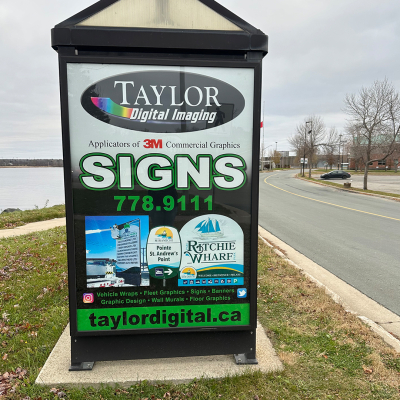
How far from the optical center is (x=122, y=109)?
8.82 ft

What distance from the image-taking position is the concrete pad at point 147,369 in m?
2.76

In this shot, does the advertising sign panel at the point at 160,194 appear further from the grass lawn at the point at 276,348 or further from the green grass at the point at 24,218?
the green grass at the point at 24,218

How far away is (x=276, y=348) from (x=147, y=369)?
52.8 inches

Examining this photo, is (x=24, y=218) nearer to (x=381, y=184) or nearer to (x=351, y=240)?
(x=351, y=240)

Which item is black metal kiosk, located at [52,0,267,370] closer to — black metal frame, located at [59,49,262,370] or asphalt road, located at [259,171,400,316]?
black metal frame, located at [59,49,262,370]

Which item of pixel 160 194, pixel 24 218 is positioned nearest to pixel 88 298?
pixel 160 194

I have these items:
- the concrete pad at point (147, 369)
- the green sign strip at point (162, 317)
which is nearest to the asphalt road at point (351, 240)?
the concrete pad at point (147, 369)

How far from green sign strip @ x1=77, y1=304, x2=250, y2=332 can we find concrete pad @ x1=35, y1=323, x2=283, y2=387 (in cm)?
23

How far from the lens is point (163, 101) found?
2711mm

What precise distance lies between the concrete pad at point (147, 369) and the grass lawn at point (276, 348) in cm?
7

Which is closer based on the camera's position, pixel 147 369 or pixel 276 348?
pixel 147 369

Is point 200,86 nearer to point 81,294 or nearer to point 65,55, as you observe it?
point 65,55

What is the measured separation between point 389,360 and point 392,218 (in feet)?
36.3

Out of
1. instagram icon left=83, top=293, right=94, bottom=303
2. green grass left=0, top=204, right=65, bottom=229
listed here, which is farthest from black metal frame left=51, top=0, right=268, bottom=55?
green grass left=0, top=204, right=65, bottom=229
